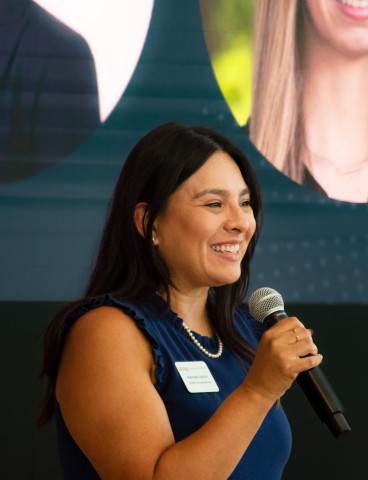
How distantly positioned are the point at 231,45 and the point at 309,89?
1.21ft

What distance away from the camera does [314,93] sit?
9.29 ft

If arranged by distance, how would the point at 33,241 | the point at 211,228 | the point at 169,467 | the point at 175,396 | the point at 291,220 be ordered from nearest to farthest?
Result: the point at 169,467
the point at 175,396
the point at 211,228
the point at 33,241
the point at 291,220

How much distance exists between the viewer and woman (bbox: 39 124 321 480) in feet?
4.47

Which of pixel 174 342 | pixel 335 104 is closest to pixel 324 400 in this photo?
pixel 174 342

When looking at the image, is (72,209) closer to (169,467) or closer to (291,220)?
(291,220)

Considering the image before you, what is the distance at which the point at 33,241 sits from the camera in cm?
254

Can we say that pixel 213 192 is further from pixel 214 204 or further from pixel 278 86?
pixel 278 86

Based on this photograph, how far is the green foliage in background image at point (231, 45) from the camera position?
8.89ft

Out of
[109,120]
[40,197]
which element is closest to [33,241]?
[40,197]

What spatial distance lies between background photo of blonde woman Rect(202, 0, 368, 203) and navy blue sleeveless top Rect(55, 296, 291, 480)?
3.92ft

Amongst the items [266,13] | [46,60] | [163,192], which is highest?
[46,60]

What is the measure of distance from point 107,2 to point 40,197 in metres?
0.77

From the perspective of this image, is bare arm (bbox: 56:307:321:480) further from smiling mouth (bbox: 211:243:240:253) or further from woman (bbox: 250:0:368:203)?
woman (bbox: 250:0:368:203)

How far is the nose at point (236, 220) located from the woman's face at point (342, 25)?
1380 millimetres
